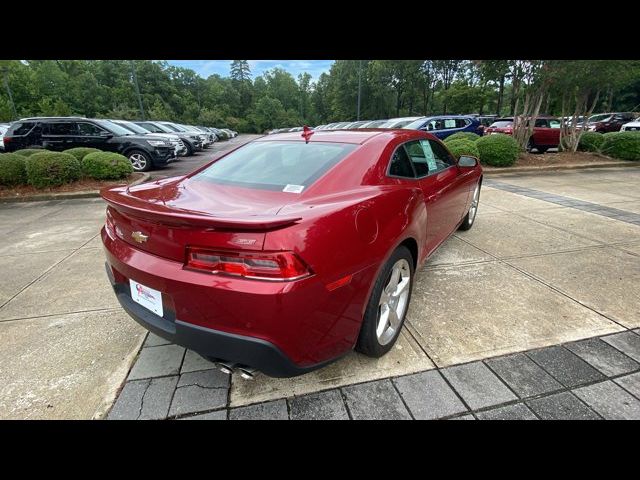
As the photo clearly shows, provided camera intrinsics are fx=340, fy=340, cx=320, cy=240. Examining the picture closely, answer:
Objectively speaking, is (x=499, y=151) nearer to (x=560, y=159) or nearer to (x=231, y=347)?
(x=560, y=159)

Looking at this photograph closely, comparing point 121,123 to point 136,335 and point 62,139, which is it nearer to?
point 62,139

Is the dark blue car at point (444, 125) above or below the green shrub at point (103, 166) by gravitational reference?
above

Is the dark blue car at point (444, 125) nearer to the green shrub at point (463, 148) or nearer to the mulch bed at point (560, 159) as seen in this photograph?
the green shrub at point (463, 148)

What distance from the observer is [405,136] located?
2.87 m

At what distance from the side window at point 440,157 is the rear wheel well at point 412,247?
1.12 meters

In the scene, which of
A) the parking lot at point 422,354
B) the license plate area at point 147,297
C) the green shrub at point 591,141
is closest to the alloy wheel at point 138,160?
the parking lot at point 422,354

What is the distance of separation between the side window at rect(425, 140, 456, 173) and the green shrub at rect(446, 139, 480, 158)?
552 cm

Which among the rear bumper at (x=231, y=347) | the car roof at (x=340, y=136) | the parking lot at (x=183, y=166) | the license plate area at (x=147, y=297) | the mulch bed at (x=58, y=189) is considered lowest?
the parking lot at (x=183, y=166)

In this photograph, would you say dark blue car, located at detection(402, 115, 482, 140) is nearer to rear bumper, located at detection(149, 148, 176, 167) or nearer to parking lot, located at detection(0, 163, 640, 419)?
rear bumper, located at detection(149, 148, 176, 167)

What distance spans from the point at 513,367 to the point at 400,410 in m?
0.87

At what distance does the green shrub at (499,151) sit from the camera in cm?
969

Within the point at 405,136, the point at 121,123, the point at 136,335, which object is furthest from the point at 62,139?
the point at 405,136

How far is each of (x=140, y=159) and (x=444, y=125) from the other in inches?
411

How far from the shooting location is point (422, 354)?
2330 mm
